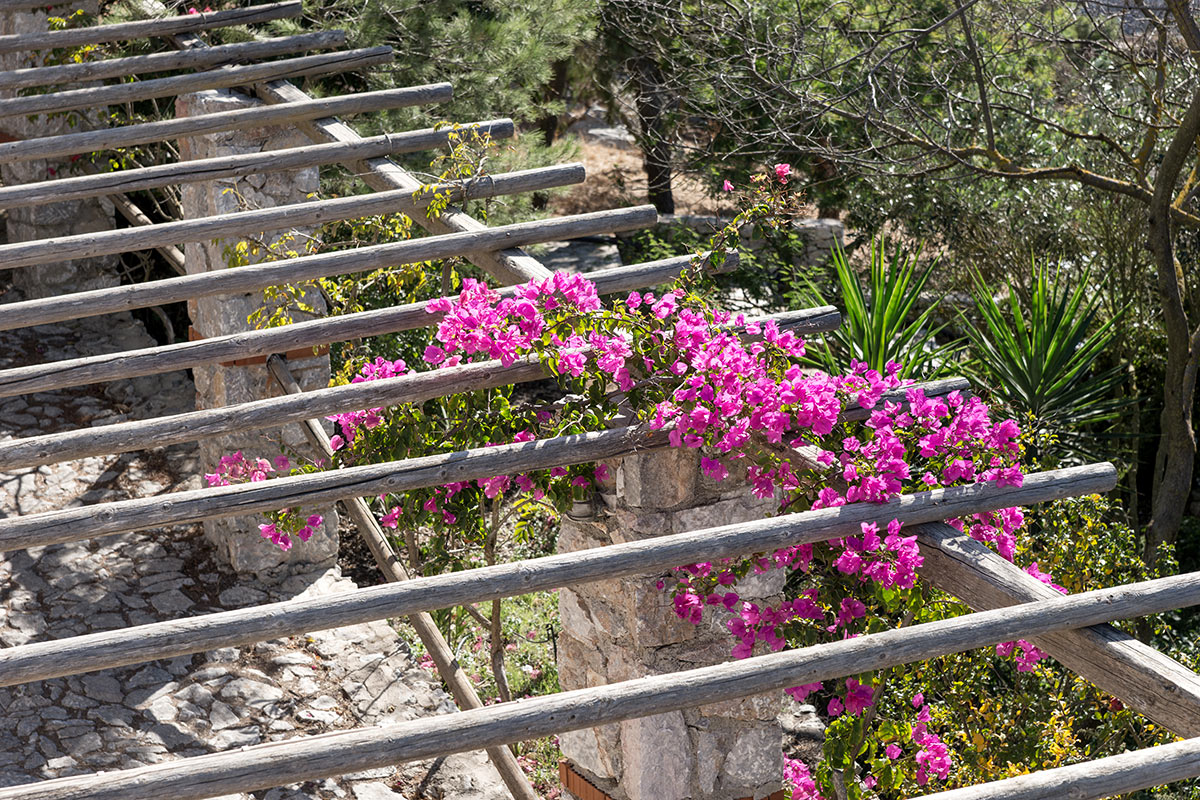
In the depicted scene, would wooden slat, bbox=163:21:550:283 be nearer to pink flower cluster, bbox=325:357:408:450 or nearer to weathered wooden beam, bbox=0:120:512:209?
weathered wooden beam, bbox=0:120:512:209

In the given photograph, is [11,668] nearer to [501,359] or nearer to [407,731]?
[407,731]

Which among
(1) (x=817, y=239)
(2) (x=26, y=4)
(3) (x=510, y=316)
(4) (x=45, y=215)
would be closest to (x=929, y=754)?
(3) (x=510, y=316)

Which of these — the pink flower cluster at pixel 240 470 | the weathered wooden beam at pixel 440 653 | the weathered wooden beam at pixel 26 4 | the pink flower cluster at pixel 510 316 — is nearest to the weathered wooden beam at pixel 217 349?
the pink flower cluster at pixel 510 316

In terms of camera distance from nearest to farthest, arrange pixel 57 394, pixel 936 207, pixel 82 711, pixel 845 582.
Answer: pixel 845 582 < pixel 82 711 < pixel 57 394 < pixel 936 207

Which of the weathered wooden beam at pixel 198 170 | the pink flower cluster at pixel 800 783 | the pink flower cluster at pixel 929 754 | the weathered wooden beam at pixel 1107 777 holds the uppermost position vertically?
the weathered wooden beam at pixel 198 170

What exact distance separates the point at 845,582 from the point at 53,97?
12.9ft

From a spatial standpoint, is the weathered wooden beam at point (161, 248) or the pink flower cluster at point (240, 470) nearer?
the pink flower cluster at point (240, 470)

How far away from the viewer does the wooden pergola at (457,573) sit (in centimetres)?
217

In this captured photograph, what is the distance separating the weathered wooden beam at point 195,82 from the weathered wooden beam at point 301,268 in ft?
4.86

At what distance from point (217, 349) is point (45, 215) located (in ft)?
16.6

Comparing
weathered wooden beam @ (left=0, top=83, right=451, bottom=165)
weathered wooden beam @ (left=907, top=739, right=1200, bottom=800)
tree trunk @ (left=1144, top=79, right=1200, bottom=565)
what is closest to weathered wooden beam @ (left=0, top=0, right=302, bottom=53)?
weathered wooden beam @ (left=0, top=83, right=451, bottom=165)

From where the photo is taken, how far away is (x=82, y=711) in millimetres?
4855

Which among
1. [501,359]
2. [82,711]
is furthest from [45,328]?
[501,359]

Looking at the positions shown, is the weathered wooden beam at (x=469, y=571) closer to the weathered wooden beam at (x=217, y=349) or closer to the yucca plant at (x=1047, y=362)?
the weathered wooden beam at (x=217, y=349)
